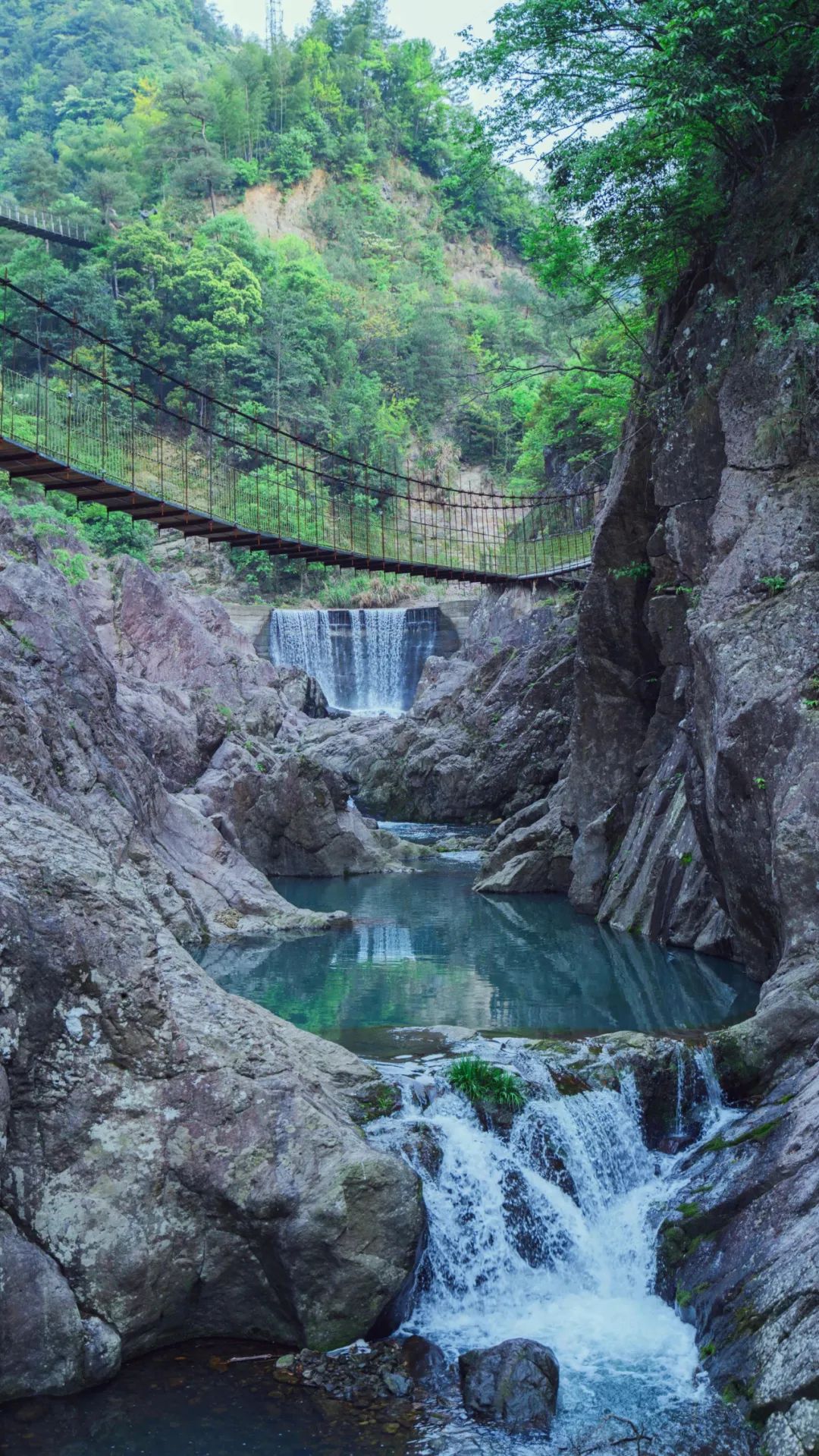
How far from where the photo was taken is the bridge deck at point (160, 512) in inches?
395

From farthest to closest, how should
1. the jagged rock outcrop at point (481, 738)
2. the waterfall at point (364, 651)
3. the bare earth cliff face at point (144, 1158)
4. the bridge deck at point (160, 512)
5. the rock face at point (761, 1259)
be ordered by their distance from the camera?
the waterfall at point (364, 651)
the jagged rock outcrop at point (481, 738)
the bridge deck at point (160, 512)
the bare earth cliff face at point (144, 1158)
the rock face at point (761, 1259)

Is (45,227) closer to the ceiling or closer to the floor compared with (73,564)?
closer to the ceiling

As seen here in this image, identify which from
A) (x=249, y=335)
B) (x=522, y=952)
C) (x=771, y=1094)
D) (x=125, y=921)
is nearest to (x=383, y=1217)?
(x=125, y=921)

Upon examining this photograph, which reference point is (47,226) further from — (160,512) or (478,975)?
(478,975)

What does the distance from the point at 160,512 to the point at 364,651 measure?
1576 centimetres

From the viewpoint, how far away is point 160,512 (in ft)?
38.3

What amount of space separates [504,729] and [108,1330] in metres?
15.3

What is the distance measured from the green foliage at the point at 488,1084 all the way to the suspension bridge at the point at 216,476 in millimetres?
6353

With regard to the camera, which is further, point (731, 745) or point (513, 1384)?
point (731, 745)

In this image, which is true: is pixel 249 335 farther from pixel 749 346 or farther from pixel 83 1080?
pixel 83 1080

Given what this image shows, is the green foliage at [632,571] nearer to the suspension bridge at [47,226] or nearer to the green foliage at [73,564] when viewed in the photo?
the green foliage at [73,564]

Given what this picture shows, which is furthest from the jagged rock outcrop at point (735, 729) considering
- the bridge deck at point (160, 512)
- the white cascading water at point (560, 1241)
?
the bridge deck at point (160, 512)

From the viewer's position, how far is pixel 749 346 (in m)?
8.53

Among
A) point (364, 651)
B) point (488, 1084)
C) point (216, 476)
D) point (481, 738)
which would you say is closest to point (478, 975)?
point (488, 1084)
